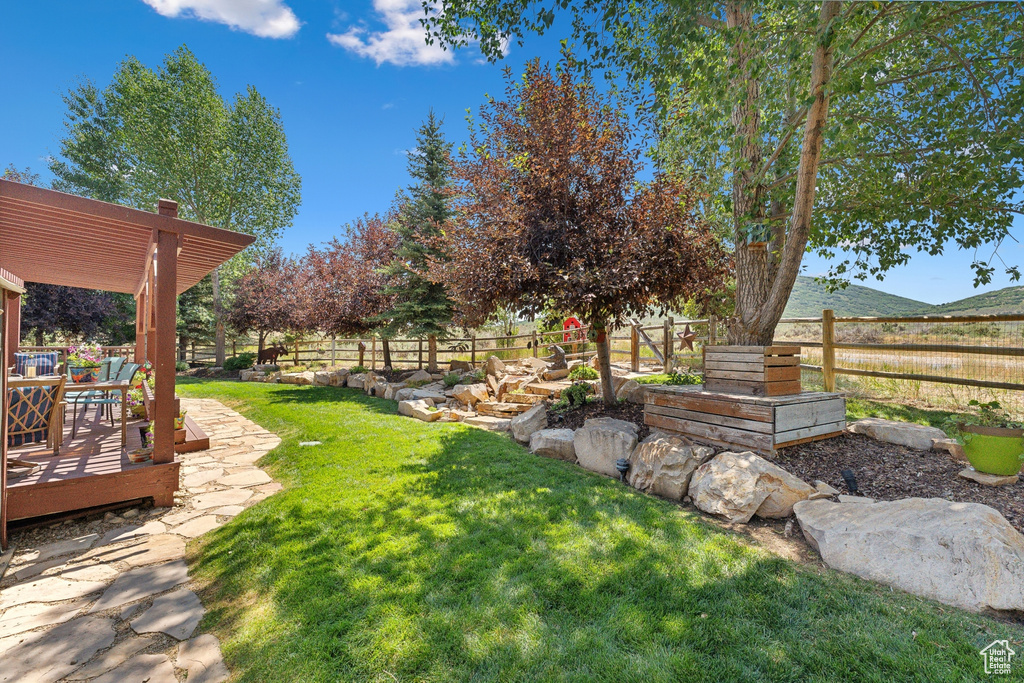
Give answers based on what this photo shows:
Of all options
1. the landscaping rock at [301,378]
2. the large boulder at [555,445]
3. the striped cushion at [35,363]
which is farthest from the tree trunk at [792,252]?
the landscaping rock at [301,378]

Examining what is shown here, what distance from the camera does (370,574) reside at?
2516 millimetres

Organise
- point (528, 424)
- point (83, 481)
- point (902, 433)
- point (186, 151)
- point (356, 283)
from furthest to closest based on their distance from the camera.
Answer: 1. point (186, 151)
2. point (356, 283)
3. point (528, 424)
4. point (902, 433)
5. point (83, 481)

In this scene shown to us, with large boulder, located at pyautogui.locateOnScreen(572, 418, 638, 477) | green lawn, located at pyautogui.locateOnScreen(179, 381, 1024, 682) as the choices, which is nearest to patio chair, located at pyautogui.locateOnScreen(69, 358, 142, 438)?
green lawn, located at pyautogui.locateOnScreen(179, 381, 1024, 682)

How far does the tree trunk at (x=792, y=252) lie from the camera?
3586 millimetres

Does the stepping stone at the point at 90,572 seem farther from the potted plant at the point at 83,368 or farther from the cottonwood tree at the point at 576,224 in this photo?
the potted plant at the point at 83,368

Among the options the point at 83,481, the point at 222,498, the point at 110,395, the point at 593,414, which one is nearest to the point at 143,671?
the point at 222,498

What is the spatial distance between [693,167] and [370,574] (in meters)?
6.75

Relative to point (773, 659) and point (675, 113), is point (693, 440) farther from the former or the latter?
point (675, 113)

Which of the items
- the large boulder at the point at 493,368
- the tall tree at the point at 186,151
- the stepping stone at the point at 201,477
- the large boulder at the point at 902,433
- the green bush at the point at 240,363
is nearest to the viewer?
the large boulder at the point at 902,433

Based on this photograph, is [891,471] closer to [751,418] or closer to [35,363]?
[751,418]

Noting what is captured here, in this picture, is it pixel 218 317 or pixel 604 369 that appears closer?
pixel 604 369

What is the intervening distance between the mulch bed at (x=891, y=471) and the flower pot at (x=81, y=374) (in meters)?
8.89

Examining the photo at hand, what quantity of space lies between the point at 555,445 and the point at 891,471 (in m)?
2.92

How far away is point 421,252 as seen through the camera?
10445 mm
